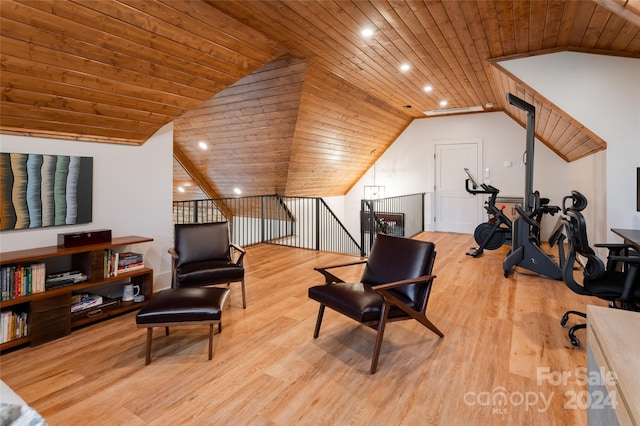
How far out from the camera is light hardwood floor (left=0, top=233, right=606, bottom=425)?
1920mm

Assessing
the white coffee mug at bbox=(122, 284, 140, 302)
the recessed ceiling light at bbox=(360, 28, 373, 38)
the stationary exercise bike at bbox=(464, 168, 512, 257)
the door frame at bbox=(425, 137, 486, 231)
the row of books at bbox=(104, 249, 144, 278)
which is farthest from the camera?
the door frame at bbox=(425, 137, 486, 231)

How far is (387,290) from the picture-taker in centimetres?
267

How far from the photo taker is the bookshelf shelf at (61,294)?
8.87ft

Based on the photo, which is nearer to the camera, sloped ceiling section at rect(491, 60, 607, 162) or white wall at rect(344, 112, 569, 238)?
sloped ceiling section at rect(491, 60, 607, 162)

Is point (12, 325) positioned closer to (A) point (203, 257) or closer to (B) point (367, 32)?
(A) point (203, 257)

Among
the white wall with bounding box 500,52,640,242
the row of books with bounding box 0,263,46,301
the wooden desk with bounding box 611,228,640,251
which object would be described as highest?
the white wall with bounding box 500,52,640,242

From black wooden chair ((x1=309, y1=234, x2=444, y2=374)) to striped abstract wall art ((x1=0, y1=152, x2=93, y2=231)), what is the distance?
8.24 ft

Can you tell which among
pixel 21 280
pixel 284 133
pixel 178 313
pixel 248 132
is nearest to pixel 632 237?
pixel 178 313

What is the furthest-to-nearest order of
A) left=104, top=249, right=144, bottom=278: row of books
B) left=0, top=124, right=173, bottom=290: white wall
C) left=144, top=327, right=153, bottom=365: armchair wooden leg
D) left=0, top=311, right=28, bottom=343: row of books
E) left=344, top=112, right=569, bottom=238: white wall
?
left=344, top=112, right=569, bottom=238: white wall
left=104, top=249, right=144, bottom=278: row of books
left=0, top=124, right=173, bottom=290: white wall
left=0, top=311, right=28, bottom=343: row of books
left=144, top=327, right=153, bottom=365: armchair wooden leg

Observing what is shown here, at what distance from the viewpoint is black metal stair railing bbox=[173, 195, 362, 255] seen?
794 cm

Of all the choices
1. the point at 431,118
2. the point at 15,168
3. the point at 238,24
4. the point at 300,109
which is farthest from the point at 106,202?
the point at 431,118

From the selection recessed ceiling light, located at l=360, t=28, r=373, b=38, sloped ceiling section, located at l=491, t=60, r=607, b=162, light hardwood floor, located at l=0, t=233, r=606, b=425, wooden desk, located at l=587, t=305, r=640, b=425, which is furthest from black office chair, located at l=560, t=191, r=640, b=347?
recessed ceiling light, located at l=360, t=28, r=373, b=38

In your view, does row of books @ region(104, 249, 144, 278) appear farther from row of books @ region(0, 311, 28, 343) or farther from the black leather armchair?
row of books @ region(0, 311, 28, 343)

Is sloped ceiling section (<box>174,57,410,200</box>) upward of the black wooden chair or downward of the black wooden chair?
upward
